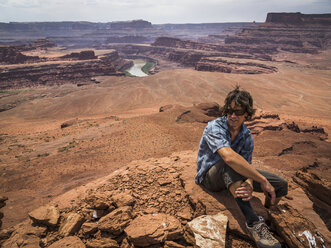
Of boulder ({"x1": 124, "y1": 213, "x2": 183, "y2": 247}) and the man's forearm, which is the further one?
boulder ({"x1": 124, "y1": 213, "x2": 183, "y2": 247})

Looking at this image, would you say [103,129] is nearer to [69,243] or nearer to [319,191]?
[69,243]

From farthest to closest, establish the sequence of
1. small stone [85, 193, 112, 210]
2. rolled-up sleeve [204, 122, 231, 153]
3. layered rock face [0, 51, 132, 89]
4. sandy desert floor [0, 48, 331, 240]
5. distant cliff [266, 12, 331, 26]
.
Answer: distant cliff [266, 12, 331, 26] → layered rock face [0, 51, 132, 89] → sandy desert floor [0, 48, 331, 240] → small stone [85, 193, 112, 210] → rolled-up sleeve [204, 122, 231, 153]

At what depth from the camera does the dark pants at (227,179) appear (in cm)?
255

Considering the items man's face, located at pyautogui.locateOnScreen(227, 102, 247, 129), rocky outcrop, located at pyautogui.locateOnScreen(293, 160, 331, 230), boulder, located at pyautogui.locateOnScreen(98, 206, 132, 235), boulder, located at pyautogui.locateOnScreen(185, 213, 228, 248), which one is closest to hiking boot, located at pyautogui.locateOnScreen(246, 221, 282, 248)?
boulder, located at pyautogui.locateOnScreen(185, 213, 228, 248)

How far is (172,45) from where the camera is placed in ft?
355

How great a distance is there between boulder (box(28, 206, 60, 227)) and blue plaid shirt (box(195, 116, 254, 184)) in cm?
254

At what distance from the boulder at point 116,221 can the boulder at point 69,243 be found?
31 cm

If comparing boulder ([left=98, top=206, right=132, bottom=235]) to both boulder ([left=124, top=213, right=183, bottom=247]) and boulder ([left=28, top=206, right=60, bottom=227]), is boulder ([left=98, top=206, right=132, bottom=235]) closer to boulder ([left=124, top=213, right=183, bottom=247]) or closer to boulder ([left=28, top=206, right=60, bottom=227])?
boulder ([left=124, top=213, right=183, bottom=247])

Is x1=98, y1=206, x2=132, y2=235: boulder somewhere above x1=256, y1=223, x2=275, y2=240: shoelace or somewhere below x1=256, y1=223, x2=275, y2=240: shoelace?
below

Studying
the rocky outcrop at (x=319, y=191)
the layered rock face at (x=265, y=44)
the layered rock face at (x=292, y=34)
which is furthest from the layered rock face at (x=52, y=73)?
the layered rock face at (x=292, y=34)

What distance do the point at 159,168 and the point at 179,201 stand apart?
4.34 feet

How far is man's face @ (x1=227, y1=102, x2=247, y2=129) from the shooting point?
289 centimetres

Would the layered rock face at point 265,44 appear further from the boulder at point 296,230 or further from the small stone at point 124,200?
the boulder at point 296,230

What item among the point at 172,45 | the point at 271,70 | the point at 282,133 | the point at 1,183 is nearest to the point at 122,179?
the point at 1,183
